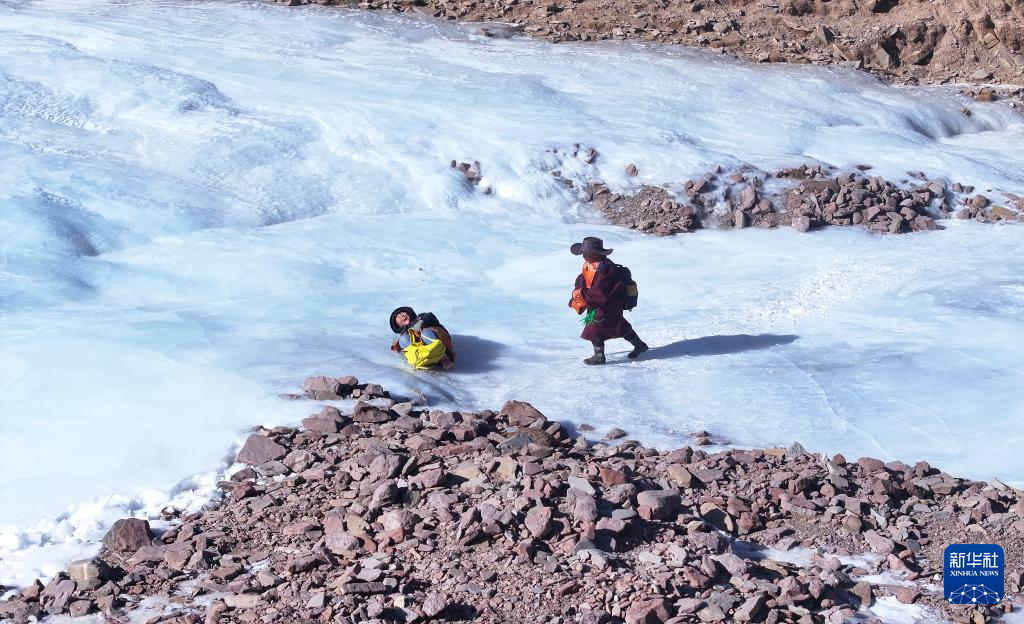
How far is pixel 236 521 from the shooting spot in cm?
515

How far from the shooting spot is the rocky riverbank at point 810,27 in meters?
14.4

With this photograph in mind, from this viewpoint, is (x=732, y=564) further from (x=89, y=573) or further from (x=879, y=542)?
(x=89, y=573)

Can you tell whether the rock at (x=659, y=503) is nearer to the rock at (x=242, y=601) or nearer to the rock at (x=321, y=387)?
the rock at (x=242, y=601)

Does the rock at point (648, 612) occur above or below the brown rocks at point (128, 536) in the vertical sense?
above

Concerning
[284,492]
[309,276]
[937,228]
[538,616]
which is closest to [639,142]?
[937,228]

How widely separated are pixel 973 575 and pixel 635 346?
133 inches

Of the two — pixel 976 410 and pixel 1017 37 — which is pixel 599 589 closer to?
pixel 976 410

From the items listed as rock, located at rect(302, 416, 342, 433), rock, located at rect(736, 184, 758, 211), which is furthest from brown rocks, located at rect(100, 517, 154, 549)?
rock, located at rect(736, 184, 758, 211)

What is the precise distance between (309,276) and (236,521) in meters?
3.81

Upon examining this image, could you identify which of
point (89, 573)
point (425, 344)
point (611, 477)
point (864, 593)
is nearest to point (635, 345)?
point (425, 344)

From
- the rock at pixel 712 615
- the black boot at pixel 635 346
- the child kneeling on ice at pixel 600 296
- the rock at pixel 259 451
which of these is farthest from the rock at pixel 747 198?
the rock at pixel 712 615

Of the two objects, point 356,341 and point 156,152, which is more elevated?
point 156,152

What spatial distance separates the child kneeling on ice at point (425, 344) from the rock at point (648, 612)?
10.6ft

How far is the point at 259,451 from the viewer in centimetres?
579
